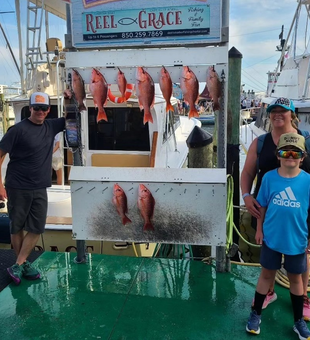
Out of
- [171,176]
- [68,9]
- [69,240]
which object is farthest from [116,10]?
[69,240]

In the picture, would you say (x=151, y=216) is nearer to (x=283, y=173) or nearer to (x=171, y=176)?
(x=171, y=176)

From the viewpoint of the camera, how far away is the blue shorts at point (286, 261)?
233 cm

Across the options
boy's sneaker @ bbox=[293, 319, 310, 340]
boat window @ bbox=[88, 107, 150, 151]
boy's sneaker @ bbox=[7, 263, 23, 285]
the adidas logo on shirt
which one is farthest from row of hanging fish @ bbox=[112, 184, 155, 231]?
boat window @ bbox=[88, 107, 150, 151]

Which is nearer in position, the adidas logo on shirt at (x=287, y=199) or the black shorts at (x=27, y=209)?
the adidas logo on shirt at (x=287, y=199)

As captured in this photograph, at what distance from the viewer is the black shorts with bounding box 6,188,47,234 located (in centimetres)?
315

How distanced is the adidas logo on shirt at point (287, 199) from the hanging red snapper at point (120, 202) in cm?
139

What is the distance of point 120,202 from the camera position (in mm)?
3148

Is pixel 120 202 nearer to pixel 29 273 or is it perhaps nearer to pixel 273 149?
pixel 29 273

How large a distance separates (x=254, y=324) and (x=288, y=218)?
843 millimetres

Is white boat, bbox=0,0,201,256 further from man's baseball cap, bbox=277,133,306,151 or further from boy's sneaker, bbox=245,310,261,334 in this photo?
man's baseball cap, bbox=277,133,306,151

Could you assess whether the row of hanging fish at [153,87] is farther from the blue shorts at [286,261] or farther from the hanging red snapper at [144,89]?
the blue shorts at [286,261]

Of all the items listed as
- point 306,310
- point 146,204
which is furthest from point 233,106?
point 306,310

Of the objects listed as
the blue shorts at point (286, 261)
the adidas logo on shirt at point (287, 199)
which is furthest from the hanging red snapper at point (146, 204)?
the adidas logo on shirt at point (287, 199)

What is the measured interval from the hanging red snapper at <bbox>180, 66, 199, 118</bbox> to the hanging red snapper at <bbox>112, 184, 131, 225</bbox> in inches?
36.0
